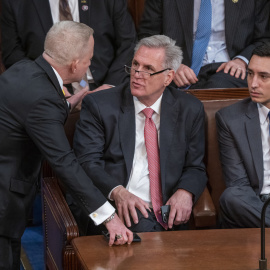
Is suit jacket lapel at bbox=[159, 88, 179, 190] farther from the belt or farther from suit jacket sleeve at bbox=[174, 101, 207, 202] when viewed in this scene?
the belt

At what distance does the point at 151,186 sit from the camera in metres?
2.17

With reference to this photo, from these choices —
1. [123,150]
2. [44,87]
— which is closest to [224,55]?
[123,150]

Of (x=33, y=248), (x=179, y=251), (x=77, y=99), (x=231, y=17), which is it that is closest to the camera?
(x=179, y=251)

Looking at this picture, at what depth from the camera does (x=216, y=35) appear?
9.21 ft

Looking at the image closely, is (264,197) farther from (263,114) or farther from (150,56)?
(150,56)

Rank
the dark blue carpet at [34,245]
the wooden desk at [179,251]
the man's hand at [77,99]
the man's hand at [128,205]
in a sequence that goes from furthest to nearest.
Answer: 1. the dark blue carpet at [34,245]
2. the man's hand at [77,99]
3. the man's hand at [128,205]
4. the wooden desk at [179,251]

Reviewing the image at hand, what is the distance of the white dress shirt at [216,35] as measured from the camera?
2.79 m

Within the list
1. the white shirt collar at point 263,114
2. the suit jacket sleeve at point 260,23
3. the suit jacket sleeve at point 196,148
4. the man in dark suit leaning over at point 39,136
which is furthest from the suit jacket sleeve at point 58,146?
the suit jacket sleeve at point 260,23

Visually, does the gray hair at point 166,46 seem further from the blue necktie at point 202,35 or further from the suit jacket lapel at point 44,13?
the suit jacket lapel at point 44,13

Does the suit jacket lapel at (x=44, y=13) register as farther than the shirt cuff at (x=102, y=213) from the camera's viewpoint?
Yes

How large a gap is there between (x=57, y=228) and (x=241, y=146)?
69cm

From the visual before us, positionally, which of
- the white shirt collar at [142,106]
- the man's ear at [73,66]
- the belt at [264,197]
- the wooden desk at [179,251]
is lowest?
the belt at [264,197]

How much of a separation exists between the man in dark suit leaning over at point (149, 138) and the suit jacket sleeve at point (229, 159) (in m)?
0.07

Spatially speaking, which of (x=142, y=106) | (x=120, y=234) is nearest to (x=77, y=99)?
(x=142, y=106)
